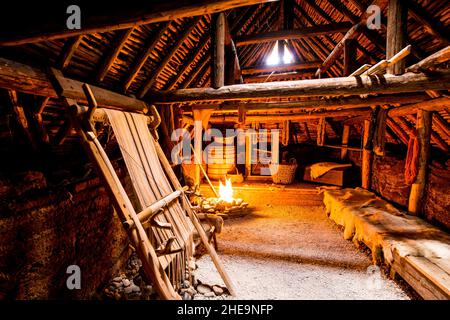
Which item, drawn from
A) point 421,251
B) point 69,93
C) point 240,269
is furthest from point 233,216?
point 69,93

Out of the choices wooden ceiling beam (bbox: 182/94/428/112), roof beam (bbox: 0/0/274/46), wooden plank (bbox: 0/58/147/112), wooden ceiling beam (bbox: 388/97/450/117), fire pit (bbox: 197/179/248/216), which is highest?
wooden ceiling beam (bbox: 182/94/428/112)

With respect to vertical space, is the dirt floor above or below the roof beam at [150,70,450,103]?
below

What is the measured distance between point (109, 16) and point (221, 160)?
26.2 ft

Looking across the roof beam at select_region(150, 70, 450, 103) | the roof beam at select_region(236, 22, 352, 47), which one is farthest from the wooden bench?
the roof beam at select_region(236, 22, 352, 47)

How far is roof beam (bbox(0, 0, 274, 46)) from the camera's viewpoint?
1.51 m

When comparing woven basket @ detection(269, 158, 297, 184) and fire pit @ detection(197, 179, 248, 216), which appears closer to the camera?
fire pit @ detection(197, 179, 248, 216)

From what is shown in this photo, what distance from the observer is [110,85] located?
3.59 m

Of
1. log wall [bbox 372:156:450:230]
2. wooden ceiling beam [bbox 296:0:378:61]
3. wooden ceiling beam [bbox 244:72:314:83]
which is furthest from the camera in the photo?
wooden ceiling beam [bbox 244:72:314:83]

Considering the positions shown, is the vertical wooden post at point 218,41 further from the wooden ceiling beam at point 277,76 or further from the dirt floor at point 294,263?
the wooden ceiling beam at point 277,76

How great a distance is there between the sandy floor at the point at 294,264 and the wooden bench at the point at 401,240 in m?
0.28

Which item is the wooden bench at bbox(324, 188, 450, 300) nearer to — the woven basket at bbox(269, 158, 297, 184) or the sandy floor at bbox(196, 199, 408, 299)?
the sandy floor at bbox(196, 199, 408, 299)

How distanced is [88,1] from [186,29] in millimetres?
2514

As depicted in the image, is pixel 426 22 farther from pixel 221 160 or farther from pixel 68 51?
pixel 221 160

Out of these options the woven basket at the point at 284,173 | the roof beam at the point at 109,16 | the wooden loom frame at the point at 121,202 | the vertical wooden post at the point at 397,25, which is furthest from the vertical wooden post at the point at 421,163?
the wooden loom frame at the point at 121,202
